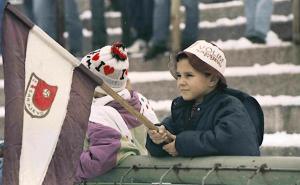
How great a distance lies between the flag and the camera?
3.77 meters

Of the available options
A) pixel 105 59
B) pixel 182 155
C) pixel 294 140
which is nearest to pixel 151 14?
pixel 294 140

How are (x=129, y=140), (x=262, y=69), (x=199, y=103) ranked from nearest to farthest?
(x=199, y=103), (x=129, y=140), (x=262, y=69)

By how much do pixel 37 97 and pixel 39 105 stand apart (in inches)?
1.3

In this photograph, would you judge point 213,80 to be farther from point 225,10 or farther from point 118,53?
point 225,10

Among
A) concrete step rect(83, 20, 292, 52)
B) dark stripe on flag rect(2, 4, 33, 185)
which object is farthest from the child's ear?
concrete step rect(83, 20, 292, 52)

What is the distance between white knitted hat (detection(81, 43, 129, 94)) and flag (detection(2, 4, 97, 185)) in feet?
2.80

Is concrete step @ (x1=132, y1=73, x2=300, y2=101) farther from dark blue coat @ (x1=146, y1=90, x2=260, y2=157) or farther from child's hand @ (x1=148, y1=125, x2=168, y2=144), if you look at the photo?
child's hand @ (x1=148, y1=125, x2=168, y2=144)

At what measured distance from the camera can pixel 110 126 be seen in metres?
4.70

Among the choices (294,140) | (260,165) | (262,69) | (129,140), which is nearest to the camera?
(260,165)

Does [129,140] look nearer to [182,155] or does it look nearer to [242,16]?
[182,155]

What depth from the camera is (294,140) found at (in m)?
7.40

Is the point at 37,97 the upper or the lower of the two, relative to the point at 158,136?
upper

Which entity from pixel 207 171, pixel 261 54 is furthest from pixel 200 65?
pixel 261 54

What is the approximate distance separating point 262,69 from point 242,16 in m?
1.54
